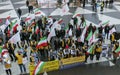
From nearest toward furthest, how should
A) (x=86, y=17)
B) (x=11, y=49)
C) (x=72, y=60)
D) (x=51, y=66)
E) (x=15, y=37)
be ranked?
A: (x=51, y=66) → (x=72, y=60) → (x=15, y=37) → (x=11, y=49) → (x=86, y=17)

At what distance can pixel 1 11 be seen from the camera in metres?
33.2

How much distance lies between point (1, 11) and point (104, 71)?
20.3 m

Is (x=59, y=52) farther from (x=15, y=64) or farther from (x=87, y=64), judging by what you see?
(x=15, y=64)

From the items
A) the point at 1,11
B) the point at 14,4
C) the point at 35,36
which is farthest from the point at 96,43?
the point at 14,4

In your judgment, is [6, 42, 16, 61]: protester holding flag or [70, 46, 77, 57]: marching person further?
[6, 42, 16, 61]: protester holding flag

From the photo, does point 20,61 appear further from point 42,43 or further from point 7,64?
point 42,43

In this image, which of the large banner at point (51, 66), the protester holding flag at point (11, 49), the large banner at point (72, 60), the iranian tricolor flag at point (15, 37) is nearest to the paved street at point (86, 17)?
the large banner at point (51, 66)

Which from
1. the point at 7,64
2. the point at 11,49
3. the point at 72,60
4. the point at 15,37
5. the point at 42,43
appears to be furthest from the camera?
the point at 11,49

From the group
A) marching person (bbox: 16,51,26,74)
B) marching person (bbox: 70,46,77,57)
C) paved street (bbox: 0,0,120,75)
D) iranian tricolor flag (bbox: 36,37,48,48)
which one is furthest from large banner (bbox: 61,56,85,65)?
marching person (bbox: 16,51,26,74)

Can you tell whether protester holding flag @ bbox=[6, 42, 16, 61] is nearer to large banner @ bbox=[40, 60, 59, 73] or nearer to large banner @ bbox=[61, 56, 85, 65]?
large banner @ bbox=[40, 60, 59, 73]

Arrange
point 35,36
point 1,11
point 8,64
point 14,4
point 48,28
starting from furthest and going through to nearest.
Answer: point 14,4
point 1,11
point 48,28
point 35,36
point 8,64

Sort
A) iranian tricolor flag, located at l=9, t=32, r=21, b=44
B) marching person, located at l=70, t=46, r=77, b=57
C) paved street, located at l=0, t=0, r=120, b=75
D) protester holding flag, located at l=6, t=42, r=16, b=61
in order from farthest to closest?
protester holding flag, located at l=6, t=42, r=16, b=61
iranian tricolor flag, located at l=9, t=32, r=21, b=44
marching person, located at l=70, t=46, r=77, b=57
paved street, located at l=0, t=0, r=120, b=75

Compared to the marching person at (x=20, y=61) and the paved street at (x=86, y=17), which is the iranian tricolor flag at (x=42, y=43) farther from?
the paved street at (x=86, y=17)

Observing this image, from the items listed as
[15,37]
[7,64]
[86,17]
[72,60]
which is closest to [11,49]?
[15,37]
